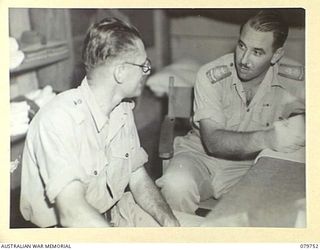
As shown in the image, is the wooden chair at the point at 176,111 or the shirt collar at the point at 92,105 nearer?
the shirt collar at the point at 92,105

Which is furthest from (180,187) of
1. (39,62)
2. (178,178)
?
(39,62)

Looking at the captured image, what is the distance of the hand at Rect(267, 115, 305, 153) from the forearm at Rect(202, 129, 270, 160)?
0.01 meters

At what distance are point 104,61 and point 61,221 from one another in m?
0.25

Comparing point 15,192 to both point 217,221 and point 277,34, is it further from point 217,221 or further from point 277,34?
point 277,34

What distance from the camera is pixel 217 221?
0.55 meters

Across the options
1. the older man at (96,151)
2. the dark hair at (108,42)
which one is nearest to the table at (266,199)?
the older man at (96,151)

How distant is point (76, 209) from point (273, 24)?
→ 43 cm

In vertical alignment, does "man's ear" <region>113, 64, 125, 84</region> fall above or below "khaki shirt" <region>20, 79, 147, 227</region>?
above

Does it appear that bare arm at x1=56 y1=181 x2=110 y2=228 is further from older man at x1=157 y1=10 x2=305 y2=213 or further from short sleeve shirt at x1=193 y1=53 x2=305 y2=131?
short sleeve shirt at x1=193 y1=53 x2=305 y2=131

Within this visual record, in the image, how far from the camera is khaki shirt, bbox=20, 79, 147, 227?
612 mm

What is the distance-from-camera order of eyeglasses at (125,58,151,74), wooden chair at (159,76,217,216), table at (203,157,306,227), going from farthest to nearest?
wooden chair at (159,76,217,216)
eyeglasses at (125,58,151,74)
table at (203,157,306,227)

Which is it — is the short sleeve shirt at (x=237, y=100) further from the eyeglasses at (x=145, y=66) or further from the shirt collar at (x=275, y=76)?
the eyeglasses at (x=145, y=66)

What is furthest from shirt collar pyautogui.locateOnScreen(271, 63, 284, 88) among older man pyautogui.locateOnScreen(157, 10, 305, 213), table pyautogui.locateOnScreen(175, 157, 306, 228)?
table pyautogui.locateOnScreen(175, 157, 306, 228)

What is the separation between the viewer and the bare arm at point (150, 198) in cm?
67
